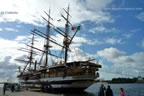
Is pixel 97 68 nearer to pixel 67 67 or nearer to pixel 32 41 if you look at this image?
pixel 67 67

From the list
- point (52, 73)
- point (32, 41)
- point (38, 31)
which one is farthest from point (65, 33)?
point (32, 41)

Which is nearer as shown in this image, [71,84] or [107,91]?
[107,91]

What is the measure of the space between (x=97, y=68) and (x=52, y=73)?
34.6 ft

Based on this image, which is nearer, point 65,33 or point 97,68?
point 97,68

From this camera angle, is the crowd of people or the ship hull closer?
the crowd of people

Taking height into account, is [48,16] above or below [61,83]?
above

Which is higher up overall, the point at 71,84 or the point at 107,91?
the point at 107,91

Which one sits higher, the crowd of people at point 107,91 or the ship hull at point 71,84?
the crowd of people at point 107,91

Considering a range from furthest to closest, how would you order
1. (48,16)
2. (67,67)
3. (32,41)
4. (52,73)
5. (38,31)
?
(32,41) < (48,16) < (38,31) < (52,73) < (67,67)

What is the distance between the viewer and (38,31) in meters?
45.7

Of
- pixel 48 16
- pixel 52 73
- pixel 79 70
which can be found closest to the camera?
pixel 79 70

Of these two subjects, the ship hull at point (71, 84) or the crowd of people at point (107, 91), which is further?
the ship hull at point (71, 84)

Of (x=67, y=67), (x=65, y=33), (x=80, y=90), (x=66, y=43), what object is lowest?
(x=80, y=90)

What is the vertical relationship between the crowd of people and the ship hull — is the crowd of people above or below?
above
